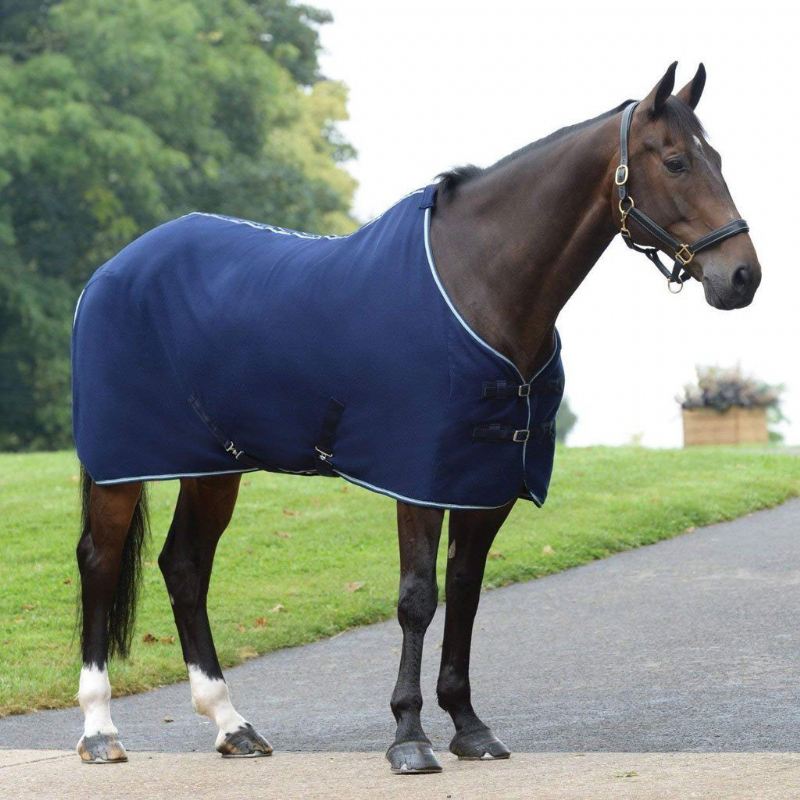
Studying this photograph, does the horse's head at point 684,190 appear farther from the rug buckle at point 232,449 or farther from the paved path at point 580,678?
the paved path at point 580,678

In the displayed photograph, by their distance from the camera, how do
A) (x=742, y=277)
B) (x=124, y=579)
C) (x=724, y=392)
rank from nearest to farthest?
(x=742, y=277) → (x=124, y=579) → (x=724, y=392)

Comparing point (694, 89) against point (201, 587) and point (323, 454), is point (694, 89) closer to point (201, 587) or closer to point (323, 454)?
point (323, 454)

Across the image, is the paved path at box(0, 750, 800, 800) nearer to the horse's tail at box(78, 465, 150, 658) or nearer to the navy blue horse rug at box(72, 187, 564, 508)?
the horse's tail at box(78, 465, 150, 658)

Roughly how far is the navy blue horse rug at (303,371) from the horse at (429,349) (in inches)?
0.4

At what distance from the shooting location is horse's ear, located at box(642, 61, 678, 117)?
501cm

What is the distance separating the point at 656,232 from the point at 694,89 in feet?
1.89

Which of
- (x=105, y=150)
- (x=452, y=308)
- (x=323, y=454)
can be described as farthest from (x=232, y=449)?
(x=105, y=150)

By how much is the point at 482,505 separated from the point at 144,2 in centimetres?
3001

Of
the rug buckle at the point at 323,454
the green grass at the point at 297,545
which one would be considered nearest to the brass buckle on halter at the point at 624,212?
the rug buckle at the point at 323,454

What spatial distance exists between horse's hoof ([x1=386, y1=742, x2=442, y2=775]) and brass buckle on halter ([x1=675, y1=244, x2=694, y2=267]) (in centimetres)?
193

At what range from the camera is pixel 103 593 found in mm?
6250

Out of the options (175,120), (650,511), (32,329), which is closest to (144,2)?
(175,120)

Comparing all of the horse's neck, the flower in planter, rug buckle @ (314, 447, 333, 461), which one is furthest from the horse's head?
the flower in planter

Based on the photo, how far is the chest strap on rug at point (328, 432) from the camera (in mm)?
5516
